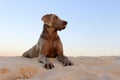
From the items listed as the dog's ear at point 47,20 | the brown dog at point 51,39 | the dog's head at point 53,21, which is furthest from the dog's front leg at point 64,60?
the dog's ear at point 47,20

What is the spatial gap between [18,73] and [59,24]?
2.10 m

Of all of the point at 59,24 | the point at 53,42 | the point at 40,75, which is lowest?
the point at 40,75

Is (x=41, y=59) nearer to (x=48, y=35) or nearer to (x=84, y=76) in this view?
(x=48, y=35)

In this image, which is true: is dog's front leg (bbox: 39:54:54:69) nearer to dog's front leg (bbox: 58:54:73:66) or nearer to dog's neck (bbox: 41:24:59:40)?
dog's front leg (bbox: 58:54:73:66)

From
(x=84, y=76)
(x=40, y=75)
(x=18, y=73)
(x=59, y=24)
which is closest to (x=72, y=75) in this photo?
(x=84, y=76)

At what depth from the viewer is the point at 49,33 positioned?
23.8 ft

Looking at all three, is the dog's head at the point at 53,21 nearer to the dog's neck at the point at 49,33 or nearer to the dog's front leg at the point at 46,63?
the dog's neck at the point at 49,33

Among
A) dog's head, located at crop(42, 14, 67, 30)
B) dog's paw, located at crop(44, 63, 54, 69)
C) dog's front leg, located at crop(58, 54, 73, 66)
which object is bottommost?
dog's paw, located at crop(44, 63, 54, 69)

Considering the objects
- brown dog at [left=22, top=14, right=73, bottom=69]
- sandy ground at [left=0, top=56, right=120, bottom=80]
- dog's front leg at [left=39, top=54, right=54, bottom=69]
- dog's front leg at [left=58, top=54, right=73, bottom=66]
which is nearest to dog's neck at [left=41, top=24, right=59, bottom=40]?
brown dog at [left=22, top=14, right=73, bottom=69]

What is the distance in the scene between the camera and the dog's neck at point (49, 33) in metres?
7.22

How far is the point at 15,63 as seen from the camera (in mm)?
6102

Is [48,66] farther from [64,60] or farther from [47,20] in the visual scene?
[47,20]

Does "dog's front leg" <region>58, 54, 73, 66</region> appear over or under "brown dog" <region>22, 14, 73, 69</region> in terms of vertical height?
under

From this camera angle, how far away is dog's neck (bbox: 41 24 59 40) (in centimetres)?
722
